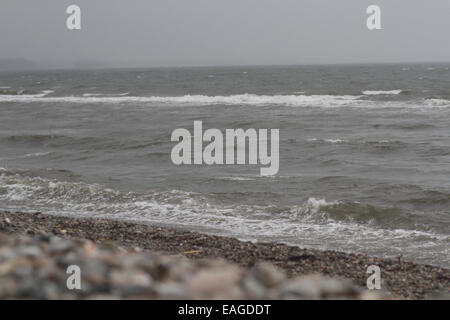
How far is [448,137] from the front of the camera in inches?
814

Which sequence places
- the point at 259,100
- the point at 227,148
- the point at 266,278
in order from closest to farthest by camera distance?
the point at 266,278
the point at 227,148
the point at 259,100

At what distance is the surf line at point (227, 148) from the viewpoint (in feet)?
54.6

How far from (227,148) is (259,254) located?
11834 millimetres

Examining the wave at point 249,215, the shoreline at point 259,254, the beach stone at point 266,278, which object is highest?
the beach stone at point 266,278

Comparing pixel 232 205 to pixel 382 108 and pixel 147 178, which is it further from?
pixel 382 108

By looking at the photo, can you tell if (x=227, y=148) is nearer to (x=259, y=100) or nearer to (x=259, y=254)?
(x=259, y=254)

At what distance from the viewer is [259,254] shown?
24.8 ft

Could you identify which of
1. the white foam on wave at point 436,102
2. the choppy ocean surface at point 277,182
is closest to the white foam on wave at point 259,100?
the white foam on wave at point 436,102

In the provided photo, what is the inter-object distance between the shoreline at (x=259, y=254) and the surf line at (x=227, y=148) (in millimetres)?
6433

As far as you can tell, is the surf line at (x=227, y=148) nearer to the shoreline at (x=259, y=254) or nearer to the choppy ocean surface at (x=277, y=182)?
the choppy ocean surface at (x=277, y=182)

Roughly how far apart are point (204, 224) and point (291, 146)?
9772mm

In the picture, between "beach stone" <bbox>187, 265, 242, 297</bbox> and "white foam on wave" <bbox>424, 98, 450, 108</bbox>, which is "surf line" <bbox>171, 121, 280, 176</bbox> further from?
"white foam on wave" <bbox>424, 98, 450, 108</bbox>

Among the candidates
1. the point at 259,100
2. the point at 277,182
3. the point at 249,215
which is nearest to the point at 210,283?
the point at 249,215
